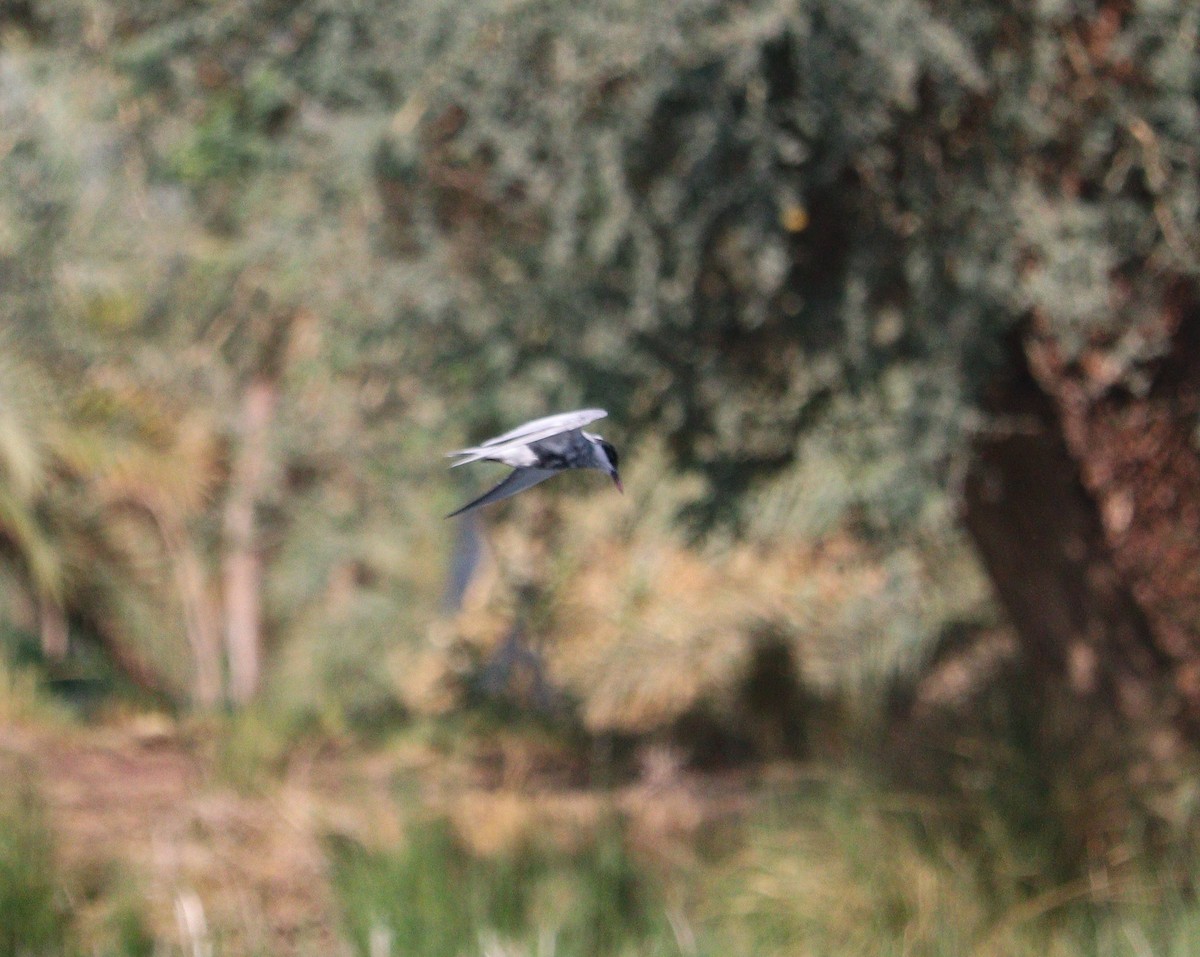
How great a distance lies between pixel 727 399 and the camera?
613 cm

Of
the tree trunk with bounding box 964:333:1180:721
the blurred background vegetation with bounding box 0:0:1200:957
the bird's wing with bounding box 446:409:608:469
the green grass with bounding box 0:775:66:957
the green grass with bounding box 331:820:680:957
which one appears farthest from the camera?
the tree trunk with bounding box 964:333:1180:721

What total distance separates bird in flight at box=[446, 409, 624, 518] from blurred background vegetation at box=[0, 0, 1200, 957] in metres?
3.30

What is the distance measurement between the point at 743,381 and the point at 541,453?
4511 millimetres

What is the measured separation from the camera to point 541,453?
5.63 feet

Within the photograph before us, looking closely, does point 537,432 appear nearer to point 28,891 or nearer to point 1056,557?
→ point 28,891

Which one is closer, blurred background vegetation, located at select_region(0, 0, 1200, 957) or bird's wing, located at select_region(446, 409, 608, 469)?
bird's wing, located at select_region(446, 409, 608, 469)

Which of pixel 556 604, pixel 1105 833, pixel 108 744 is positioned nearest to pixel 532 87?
pixel 1105 833

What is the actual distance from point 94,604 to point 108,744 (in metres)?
0.92

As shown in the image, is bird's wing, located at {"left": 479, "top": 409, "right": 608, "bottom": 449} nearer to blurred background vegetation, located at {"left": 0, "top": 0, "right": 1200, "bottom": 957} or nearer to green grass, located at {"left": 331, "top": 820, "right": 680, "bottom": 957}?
blurred background vegetation, located at {"left": 0, "top": 0, "right": 1200, "bottom": 957}

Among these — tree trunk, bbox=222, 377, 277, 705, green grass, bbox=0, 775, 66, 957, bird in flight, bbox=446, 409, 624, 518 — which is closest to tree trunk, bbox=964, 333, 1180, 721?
green grass, bbox=0, 775, 66, 957

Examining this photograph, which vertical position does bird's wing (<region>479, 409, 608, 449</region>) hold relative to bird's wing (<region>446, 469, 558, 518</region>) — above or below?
above

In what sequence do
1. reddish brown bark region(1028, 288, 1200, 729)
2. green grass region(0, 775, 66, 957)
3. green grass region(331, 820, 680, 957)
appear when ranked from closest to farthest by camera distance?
green grass region(331, 820, 680, 957), green grass region(0, 775, 66, 957), reddish brown bark region(1028, 288, 1200, 729)

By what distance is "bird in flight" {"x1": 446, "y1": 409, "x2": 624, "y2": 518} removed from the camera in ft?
5.49

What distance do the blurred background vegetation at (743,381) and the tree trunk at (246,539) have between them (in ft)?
13.1
